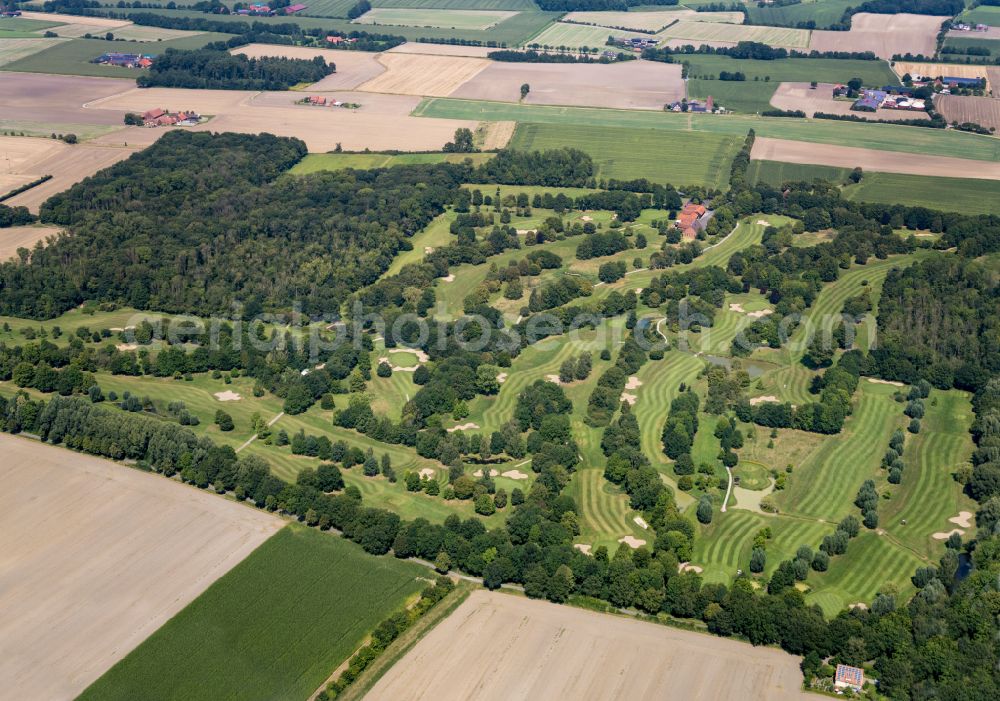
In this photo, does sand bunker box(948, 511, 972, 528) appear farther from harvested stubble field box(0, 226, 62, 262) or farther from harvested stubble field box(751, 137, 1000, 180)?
harvested stubble field box(0, 226, 62, 262)

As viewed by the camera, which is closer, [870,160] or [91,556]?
[91,556]

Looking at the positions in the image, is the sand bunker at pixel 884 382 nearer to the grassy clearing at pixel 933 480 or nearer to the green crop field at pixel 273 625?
the grassy clearing at pixel 933 480

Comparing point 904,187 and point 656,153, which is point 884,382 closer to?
point 904,187

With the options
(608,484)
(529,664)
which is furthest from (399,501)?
(529,664)

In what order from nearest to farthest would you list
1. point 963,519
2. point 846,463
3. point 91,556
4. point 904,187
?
point 91,556
point 963,519
point 846,463
point 904,187

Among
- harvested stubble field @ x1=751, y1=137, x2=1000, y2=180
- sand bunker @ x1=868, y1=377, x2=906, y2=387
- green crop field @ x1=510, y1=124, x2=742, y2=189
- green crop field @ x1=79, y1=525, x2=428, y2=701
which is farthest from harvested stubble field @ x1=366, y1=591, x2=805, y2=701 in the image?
harvested stubble field @ x1=751, y1=137, x2=1000, y2=180

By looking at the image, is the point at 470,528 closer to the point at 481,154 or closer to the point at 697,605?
the point at 697,605

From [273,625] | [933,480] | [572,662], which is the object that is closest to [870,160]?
[933,480]
